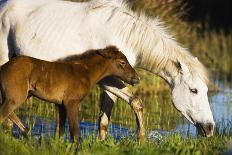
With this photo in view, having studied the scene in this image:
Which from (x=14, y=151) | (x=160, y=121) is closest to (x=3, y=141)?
(x=14, y=151)

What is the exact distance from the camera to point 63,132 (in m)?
9.42

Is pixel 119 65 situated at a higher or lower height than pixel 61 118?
higher

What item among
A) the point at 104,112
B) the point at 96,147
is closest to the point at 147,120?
the point at 104,112

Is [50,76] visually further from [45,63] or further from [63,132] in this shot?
[63,132]

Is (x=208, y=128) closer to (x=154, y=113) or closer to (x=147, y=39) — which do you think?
(x=147, y=39)

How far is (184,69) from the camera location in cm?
1005

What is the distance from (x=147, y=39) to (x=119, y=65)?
28.8 inches

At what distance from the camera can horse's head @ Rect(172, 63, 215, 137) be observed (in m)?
10.0

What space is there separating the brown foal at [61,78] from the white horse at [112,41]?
1.46 feet

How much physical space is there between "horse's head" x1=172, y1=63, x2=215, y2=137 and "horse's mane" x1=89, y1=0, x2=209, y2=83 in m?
0.10

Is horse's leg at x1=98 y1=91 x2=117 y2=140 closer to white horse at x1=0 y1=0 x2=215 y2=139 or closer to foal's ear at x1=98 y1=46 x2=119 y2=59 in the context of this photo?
white horse at x1=0 y1=0 x2=215 y2=139

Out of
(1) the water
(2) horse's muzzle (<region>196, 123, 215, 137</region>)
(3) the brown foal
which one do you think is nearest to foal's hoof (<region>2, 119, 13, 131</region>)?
(1) the water

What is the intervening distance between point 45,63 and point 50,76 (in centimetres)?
18

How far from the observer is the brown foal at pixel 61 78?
28.1ft
